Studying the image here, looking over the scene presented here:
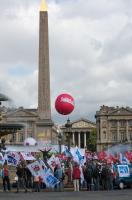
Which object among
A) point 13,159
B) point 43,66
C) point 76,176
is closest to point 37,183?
point 76,176

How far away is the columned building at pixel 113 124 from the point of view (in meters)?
172

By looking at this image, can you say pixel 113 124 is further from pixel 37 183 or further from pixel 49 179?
pixel 37 183

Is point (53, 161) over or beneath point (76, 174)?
over

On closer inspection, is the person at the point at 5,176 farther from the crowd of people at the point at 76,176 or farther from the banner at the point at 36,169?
the banner at the point at 36,169

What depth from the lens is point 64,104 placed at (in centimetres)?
2361

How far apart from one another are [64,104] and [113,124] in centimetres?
15297

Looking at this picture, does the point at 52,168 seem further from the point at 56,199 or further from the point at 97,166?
the point at 56,199

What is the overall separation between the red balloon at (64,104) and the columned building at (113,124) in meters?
146

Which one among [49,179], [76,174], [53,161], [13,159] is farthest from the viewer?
[13,159]

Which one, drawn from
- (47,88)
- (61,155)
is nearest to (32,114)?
(47,88)

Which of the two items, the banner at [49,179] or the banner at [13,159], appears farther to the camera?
the banner at [13,159]

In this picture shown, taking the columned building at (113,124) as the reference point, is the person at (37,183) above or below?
below

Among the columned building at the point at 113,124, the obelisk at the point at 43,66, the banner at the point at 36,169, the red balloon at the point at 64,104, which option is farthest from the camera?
the columned building at the point at 113,124

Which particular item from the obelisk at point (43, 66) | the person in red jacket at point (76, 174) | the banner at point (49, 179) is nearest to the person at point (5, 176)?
the banner at point (49, 179)
